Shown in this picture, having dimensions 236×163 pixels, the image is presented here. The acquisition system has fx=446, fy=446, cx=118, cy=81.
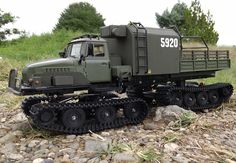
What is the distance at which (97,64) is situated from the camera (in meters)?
10.9

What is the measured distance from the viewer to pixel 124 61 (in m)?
11.8

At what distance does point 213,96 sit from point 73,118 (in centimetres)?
562

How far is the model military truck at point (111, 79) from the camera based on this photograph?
10.1 metres

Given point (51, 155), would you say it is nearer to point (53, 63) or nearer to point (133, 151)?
point (133, 151)

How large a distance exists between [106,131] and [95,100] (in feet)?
2.91

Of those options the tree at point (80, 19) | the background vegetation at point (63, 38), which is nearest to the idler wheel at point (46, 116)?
the background vegetation at point (63, 38)

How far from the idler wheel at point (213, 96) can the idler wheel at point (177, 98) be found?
4.41 feet

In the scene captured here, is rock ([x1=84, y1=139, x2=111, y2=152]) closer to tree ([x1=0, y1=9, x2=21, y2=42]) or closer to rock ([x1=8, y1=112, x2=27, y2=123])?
rock ([x1=8, y1=112, x2=27, y2=123])

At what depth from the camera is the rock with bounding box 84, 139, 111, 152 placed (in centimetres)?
916

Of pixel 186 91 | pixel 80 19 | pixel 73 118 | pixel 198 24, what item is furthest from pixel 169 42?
pixel 80 19

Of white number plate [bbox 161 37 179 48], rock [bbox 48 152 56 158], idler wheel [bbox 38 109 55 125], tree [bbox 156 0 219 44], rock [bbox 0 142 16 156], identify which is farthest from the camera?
tree [bbox 156 0 219 44]

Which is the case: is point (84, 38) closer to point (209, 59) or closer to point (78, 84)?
point (78, 84)

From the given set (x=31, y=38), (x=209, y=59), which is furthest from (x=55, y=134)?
(x=31, y=38)

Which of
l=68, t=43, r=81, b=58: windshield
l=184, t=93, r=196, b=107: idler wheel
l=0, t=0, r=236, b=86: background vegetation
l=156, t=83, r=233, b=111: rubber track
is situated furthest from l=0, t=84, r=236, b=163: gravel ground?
l=0, t=0, r=236, b=86: background vegetation
